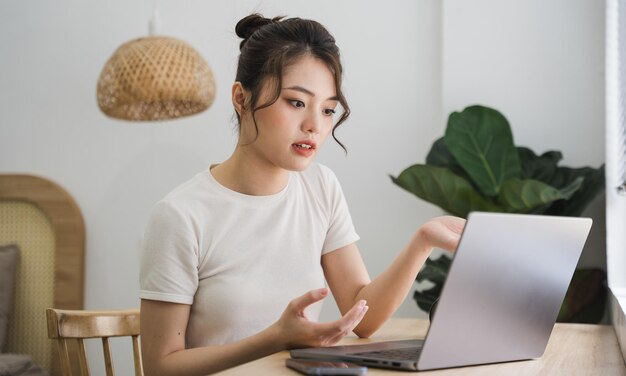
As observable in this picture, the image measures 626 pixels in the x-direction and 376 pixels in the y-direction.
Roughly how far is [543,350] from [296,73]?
1.92 ft

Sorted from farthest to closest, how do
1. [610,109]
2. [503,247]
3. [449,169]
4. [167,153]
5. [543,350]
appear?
[167,153] < [449,169] < [610,109] < [543,350] < [503,247]

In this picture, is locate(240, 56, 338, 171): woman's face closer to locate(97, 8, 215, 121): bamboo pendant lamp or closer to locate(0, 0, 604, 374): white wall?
locate(97, 8, 215, 121): bamboo pendant lamp

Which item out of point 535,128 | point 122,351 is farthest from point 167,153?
point 535,128

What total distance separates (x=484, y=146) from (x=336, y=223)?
1246mm

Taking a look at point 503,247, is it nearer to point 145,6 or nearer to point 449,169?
point 449,169

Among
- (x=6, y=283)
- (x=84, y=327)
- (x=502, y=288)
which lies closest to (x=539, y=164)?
(x=84, y=327)

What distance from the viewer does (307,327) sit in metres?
1.15

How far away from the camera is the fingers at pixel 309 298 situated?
1044mm

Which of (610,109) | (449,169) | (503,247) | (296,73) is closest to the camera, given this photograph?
(503,247)

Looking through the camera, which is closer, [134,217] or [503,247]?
[503,247]

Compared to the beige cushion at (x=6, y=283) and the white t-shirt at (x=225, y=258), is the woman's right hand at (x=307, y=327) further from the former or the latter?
the beige cushion at (x=6, y=283)

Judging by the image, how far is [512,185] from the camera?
2.52 meters

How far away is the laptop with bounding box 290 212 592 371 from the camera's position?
969 millimetres

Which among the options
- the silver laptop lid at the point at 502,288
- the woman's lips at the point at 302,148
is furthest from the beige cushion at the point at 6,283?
the silver laptop lid at the point at 502,288
